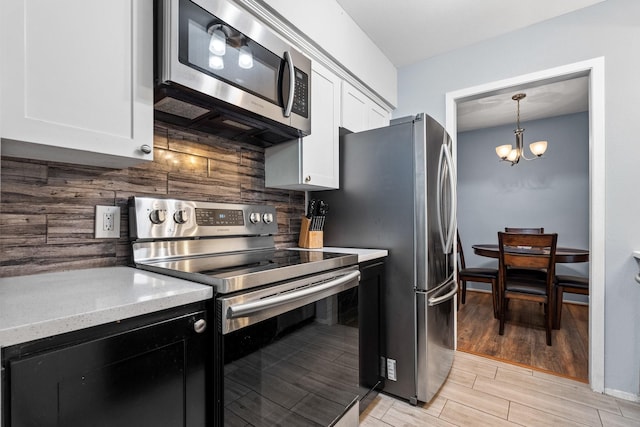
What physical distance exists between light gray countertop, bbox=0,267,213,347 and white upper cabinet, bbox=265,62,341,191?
959mm

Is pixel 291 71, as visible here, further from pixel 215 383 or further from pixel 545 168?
Result: pixel 545 168

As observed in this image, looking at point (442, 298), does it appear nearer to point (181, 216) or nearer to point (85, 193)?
point (181, 216)

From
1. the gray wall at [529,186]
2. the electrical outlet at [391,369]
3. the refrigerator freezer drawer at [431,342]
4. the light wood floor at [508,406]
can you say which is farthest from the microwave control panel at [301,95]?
the gray wall at [529,186]

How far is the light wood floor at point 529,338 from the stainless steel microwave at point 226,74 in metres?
2.33

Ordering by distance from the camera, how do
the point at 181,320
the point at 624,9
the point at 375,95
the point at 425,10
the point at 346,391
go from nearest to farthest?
the point at 181,320, the point at 346,391, the point at 624,9, the point at 425,10, the point at 375,95

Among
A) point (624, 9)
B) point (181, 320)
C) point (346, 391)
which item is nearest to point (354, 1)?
point (624, 9)

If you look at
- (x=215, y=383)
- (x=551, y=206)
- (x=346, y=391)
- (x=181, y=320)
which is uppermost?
(x=551, y=206)

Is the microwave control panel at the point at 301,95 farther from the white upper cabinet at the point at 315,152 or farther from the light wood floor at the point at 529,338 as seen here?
the light wood floor at the point at 529,338

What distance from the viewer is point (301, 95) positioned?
5.28 feet

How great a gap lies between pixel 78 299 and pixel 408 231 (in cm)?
151

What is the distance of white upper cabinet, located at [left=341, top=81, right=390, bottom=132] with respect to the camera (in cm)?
217

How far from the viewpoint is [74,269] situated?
3.74 feet

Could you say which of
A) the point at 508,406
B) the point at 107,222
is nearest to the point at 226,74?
the point at 107,222

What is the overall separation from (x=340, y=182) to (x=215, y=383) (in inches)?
57.7
